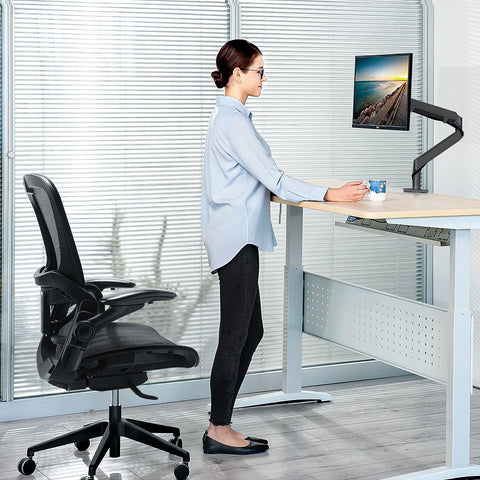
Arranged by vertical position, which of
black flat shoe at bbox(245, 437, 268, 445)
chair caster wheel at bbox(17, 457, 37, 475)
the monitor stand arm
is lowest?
chair caster wheel at bbox(17, 457, 37, 475)

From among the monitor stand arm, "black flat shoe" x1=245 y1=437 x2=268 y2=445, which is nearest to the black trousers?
"black flat shoe" x1=245 y1=437 x2=268 y2=445

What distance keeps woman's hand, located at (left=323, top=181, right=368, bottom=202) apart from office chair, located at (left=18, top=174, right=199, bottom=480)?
707mm

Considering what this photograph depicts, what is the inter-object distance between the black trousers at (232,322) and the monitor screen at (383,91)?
82cm

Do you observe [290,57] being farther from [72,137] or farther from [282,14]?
[72,137]

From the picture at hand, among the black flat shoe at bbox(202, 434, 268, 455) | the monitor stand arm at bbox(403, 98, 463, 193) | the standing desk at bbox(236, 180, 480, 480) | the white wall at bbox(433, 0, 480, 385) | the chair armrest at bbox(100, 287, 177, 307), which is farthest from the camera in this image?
the white wall at bbox(433, 0, 480, 385)

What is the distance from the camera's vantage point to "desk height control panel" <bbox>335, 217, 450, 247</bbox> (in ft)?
11.4

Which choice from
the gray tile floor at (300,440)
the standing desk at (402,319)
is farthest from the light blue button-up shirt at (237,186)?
the gray tile floor at (300,440)

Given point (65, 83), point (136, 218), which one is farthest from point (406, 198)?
point (65, 83)

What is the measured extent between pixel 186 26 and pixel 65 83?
0.66 m

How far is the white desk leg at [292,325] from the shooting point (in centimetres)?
419

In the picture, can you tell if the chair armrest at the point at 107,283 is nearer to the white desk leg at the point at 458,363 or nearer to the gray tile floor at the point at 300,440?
the gray tile floor at the point at 300,440

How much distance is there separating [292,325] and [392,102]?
118 centimetres

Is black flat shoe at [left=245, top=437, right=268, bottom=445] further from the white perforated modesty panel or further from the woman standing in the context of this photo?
the white perforated modesty panel

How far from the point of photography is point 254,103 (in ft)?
14.6
